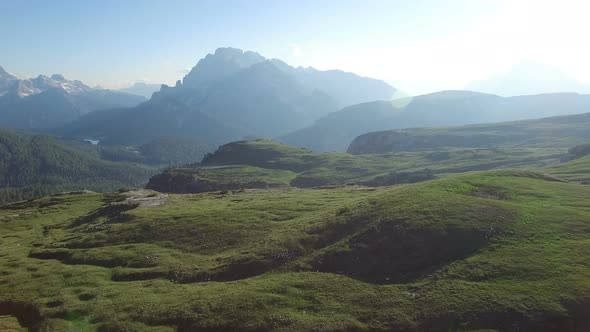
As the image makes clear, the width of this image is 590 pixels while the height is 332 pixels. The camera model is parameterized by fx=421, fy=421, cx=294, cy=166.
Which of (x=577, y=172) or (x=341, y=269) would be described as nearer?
(x=341, y=269)

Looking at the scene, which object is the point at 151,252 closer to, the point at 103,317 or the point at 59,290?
the point at 59,290

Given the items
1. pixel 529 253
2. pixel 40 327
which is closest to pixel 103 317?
pixel 40 327

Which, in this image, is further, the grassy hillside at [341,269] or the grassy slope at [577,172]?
the grassy slope at [577,172]

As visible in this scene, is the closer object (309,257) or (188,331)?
(188,331)

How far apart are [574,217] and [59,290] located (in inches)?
2710

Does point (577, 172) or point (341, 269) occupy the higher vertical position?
point (577, 172)

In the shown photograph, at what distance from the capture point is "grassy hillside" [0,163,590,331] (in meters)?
40.3

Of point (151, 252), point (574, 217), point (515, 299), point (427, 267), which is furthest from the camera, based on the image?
point (151, 252)

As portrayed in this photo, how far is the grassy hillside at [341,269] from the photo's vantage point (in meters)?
40.3

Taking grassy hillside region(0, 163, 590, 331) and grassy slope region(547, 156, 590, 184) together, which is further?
grassy slope region(547, 156, 590, 184)

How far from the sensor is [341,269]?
167 feet

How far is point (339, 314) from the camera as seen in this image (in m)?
40.9

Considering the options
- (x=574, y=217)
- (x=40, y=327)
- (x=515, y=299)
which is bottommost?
(x=40, y=327)

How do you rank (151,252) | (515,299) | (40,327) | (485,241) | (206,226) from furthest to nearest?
(206,226), (151,252), (485,241), (40,327), (515,299)
